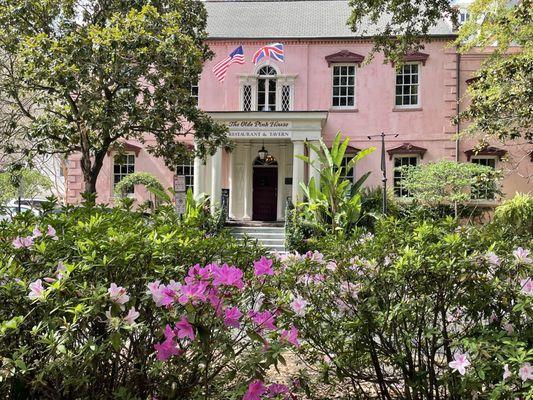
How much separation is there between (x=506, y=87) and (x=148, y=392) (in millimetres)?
11248

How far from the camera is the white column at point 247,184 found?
2227 cm

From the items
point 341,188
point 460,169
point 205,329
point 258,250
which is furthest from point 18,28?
point 460,169

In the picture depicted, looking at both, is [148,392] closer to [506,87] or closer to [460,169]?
[506,87]

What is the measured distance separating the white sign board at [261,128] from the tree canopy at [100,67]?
560 cm

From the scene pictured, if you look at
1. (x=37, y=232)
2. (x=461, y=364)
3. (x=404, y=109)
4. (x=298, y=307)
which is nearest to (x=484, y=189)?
(x=404, y=109)

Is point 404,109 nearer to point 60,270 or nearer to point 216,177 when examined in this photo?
point 216,177

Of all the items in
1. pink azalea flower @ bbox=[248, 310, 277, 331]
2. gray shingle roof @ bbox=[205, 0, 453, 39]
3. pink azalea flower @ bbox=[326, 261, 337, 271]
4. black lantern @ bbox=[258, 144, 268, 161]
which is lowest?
pink azalea flower @ bbox=[248, 310, 277, 331]

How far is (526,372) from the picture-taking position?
2.29 m

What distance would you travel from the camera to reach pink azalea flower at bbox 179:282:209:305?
7.46ft

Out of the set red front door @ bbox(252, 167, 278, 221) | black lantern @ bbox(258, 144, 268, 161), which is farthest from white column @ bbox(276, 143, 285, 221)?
black lantern @ bbox(258, 144, 268, 161)

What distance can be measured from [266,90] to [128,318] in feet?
67.3

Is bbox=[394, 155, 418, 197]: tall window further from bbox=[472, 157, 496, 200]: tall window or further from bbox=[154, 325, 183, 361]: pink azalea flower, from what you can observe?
bbox=[154, 325, 183, 361]: pink azalea flower

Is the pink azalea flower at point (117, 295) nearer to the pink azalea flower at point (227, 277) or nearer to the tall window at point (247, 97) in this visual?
the pink azalea flower at point (227, 277)

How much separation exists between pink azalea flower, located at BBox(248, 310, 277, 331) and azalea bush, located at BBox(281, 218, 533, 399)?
0.58 ft
